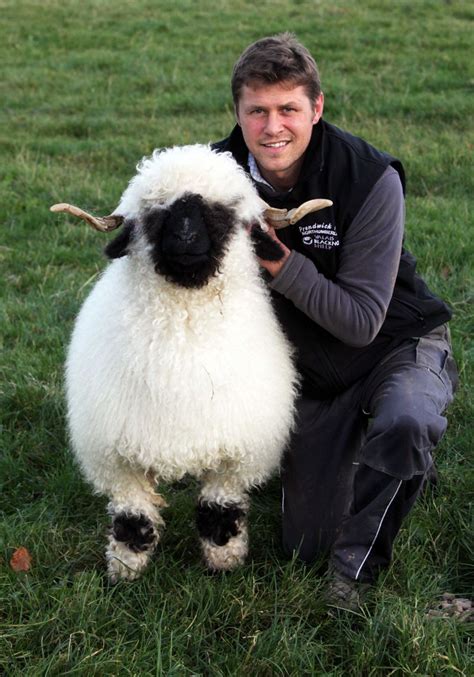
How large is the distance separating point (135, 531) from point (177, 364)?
0.74 metres

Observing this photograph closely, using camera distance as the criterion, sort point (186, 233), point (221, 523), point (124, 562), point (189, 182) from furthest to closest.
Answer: point (221, 523), point (124, 562), point (189, 182), point (186, 233)

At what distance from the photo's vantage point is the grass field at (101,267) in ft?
9.26

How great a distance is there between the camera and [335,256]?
3.44 metres

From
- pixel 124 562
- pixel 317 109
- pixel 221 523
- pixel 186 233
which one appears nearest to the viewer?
pixel 186 233

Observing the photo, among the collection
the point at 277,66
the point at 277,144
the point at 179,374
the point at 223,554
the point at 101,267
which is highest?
the point at 277,66

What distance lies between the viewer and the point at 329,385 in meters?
3.65

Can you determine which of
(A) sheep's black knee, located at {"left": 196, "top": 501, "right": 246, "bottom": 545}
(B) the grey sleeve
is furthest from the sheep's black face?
(A) sheep's black knee, located at {"left": 196, "top": 501, "right": 246, "bottom": 545}

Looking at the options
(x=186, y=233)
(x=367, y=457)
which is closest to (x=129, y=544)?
(x=367, y=457)

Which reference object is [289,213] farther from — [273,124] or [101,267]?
[101,267]

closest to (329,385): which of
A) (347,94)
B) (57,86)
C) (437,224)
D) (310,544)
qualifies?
(310,544)

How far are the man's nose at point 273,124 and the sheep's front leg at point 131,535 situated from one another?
1507 mm

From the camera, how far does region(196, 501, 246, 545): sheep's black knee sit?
3.36 metres

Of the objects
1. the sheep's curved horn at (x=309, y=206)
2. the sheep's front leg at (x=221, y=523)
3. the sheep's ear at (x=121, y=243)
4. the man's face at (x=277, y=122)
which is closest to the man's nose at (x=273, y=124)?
the man's face at (x=277, y=122)

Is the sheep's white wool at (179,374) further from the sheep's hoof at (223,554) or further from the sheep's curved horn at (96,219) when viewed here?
the sheep's hoof at (223,554)
